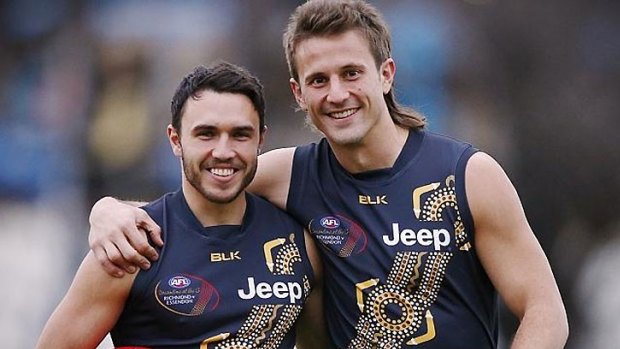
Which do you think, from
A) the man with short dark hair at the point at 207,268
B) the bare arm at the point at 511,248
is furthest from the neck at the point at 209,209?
the bare arm at the point at 511,248

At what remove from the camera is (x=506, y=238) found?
3.50 metres

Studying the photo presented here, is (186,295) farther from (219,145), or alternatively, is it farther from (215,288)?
(219,145)

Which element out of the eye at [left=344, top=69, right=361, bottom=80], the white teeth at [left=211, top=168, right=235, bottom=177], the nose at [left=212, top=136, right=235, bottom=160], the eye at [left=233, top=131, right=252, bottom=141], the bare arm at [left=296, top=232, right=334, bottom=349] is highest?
the eye at [left=344, top=69, right=361, bottom=80]

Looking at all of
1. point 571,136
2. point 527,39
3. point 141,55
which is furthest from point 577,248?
point 141,55

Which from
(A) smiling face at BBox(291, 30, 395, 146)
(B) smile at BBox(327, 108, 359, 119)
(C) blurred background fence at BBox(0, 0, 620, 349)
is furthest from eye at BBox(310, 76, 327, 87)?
(C) blurred background fence at BBox(0, 0, 620, 349)

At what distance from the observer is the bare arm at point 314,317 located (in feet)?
12.1

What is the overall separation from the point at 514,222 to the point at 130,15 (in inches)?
141

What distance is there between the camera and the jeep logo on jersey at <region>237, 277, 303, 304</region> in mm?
3463

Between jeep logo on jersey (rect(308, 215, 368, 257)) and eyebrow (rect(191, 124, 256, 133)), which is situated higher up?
eyebrow (rect(191, 124, 256, 133))

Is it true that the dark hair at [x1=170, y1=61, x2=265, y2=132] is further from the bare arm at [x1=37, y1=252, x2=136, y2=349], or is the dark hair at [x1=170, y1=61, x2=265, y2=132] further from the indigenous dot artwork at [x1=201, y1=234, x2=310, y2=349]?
the bare arm at [x1=37, y1=252, x2=136, y2=349]

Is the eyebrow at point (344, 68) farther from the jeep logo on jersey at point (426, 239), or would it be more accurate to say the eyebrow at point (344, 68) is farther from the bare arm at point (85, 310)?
the bare arm at point (85, 310)

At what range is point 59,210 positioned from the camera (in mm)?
6215

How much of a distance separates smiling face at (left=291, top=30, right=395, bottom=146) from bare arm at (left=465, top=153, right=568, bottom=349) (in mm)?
370

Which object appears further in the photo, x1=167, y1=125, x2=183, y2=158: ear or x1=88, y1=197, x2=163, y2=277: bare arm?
x1=167, y1=125, x2=183, y2=158: ear
